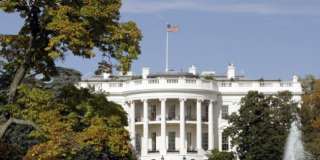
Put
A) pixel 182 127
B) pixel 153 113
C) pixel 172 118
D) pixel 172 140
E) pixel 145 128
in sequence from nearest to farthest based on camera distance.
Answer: pixel 145 128, pixel 182 127, pixel 172 118, pixel 172 140, pixel 153 113

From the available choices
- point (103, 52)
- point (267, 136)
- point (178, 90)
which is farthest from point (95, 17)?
point (178, 90)

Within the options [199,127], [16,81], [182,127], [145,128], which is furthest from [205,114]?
[16,81]

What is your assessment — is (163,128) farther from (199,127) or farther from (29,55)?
(29,55)

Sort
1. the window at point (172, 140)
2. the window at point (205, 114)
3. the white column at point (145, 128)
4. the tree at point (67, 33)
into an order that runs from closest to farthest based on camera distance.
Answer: the tree at point (67, 33)
the white column at point (145, 128)
the window at point (172, 140)
the window at point (205, 114)

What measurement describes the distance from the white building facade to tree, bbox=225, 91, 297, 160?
16.2 metres

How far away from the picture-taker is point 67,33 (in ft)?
55.8

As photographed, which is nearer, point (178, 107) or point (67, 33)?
point (67, 33)

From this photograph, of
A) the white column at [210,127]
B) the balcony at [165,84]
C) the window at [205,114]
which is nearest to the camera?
the balcony at [165,84]

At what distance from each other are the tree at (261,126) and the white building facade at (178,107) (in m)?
16.2

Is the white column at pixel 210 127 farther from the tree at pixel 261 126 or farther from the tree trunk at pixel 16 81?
the tree trunk at pixel 16 81

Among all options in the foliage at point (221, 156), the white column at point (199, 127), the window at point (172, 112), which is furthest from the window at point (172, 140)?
the foliage at point (221, 156)

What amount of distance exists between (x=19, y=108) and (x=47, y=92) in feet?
2.21

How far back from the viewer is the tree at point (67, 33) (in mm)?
17172

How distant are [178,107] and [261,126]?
21922 mm
